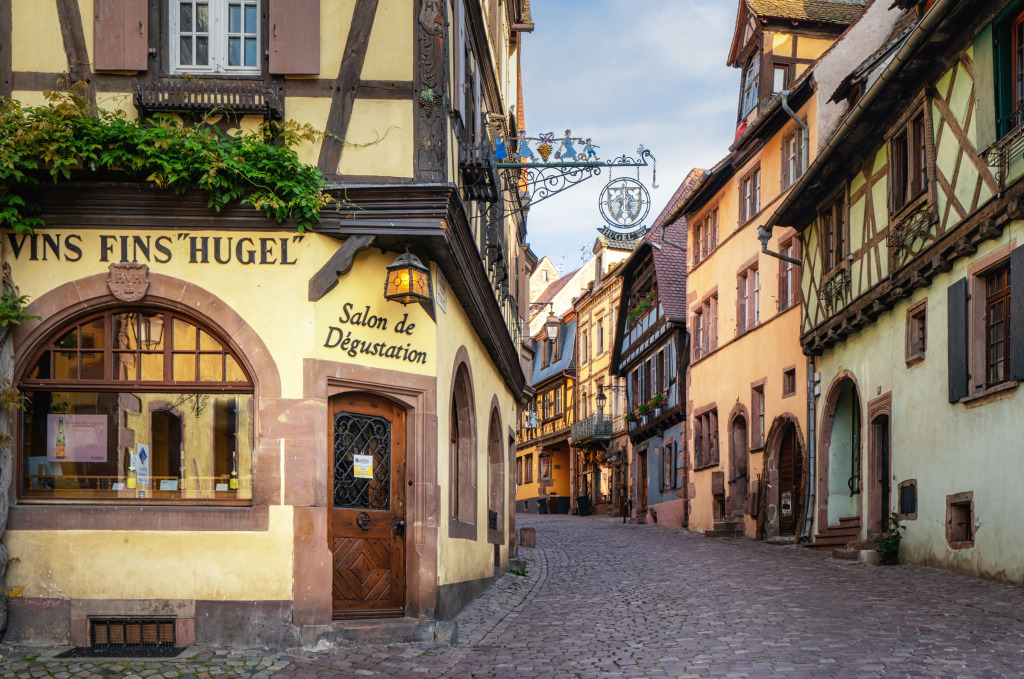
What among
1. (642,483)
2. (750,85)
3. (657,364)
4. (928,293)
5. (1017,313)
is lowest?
(642,483)

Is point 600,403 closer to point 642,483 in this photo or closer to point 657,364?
point 642,483

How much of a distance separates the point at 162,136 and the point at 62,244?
1275mm

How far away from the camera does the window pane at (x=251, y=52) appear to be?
993 centimetres

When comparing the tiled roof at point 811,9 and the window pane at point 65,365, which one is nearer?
the window pane at point 65,365

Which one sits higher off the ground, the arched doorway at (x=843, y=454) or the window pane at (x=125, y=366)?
the window pane at (x=125, y=366)

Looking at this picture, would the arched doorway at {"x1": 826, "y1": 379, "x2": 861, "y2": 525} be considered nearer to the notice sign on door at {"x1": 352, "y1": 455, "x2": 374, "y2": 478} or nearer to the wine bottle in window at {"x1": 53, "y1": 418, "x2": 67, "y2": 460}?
the notice sign on door at {"x1": 352, "y1": 455, "x2": 374, "y2": 478}

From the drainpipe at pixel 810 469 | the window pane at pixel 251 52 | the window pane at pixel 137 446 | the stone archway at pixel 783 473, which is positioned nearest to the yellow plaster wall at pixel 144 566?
the window pane at pixel 137 446

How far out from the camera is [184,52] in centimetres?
988

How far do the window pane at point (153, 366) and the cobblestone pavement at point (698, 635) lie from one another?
2.28 m

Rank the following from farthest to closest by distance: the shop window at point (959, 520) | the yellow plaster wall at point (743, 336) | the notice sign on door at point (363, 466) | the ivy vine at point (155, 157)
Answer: the yellow plaster wall at point (743, 336) → the shop window at point (959, 520) → the notice sign on door at point (363, 466) → the ivy vine at point (155, 157)

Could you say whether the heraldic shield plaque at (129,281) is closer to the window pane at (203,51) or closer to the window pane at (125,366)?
the window pane at (125,366)

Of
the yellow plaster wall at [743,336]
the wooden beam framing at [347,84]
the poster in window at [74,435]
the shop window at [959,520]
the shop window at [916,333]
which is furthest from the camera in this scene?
the yellow plaster wall at [743,336]

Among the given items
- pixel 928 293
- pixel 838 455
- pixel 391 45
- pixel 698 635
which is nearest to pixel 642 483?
pixel 838 455

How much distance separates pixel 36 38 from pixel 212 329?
2735 mm
